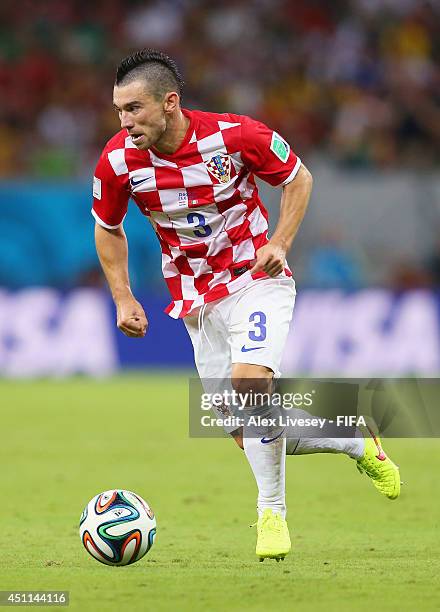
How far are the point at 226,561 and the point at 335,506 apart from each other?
2.01 metres

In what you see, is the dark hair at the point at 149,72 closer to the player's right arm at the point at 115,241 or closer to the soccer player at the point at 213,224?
the soccer player at the point at 213,224

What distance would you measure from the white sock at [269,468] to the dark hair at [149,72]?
1.67m

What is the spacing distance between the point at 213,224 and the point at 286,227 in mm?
411

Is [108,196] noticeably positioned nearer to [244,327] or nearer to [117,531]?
[244,327]

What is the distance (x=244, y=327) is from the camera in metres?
5.96

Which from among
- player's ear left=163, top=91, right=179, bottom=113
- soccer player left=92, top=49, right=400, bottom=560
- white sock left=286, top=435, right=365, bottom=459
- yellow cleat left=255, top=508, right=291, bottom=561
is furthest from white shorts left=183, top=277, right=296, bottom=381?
player's ear left=163, top=91, right=179, bottom=113

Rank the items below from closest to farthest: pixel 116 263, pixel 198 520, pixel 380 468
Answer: pixel 116 263, pixel 380 468, pixel 198 520

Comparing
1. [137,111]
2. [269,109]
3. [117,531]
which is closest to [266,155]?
[137,111]

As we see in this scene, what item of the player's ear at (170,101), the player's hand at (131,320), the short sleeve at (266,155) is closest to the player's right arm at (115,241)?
the player's hand at (131,320)

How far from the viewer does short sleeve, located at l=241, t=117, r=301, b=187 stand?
6.04m

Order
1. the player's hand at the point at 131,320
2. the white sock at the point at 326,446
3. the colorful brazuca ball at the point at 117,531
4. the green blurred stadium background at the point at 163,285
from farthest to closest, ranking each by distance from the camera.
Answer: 1. the green blurred stadium background at the point at 163,285
2. the white sock at the point at 326,446
3. the player's hand at the point at 131,320
4. the colorful brazuca ball at the point at 117,531

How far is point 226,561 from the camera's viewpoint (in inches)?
227

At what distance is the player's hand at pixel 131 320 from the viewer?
235 inches

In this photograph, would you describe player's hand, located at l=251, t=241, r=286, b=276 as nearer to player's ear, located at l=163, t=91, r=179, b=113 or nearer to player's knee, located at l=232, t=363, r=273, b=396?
player's knee, located at l=232, t=363, r=273, b=396
